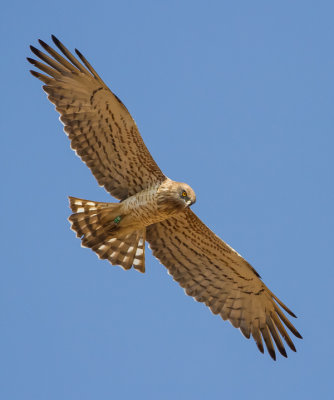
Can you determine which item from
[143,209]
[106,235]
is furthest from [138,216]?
[106,235]

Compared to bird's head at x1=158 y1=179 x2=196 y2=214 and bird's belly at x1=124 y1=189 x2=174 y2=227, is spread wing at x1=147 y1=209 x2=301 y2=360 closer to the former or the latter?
bird's belly at x1=124 y1=189 x2=174 y2=227

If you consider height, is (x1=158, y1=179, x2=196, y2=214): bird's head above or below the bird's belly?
above

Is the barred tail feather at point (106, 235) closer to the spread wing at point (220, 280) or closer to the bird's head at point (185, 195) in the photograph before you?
the spread wing at point (220, 280)

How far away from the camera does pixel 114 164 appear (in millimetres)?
12906

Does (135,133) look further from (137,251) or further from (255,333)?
(255,333)

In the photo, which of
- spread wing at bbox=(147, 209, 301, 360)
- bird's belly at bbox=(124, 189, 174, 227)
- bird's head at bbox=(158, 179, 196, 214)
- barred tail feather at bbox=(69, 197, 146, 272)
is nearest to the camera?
bird's head at bbox=(158, 179, 196, 214)

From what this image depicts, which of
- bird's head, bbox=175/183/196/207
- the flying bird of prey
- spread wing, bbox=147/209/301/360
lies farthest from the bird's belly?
spread wing, bbox=147/209/301/360

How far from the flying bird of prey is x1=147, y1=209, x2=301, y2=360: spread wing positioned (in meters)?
0.02

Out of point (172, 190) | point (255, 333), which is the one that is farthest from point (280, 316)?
point (172, 190)

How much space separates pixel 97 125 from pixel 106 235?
5.64 feet

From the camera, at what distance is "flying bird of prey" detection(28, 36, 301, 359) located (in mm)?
12336

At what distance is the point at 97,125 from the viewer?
12602mm

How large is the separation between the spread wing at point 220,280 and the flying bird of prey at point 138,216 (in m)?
0.02

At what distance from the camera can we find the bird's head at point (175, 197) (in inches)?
483
